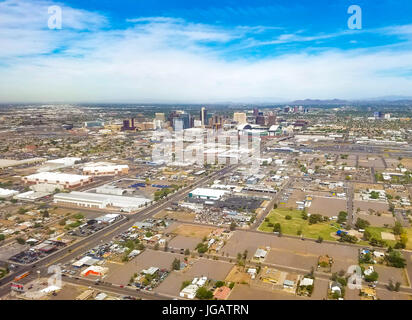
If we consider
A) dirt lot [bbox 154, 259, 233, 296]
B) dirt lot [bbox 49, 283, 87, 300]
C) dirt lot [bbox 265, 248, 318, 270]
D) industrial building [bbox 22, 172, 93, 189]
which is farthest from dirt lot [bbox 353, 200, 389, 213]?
industrial building [bbox 22, 172, 93, 189]

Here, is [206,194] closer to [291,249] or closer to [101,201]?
[101,201]

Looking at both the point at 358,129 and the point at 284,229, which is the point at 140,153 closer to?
the point at 284,229

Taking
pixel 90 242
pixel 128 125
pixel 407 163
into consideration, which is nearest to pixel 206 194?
pixel 90 242

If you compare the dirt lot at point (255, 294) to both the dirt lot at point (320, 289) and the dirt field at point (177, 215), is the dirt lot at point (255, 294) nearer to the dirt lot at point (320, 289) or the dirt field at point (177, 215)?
the dirt lot at point (320, 289)
